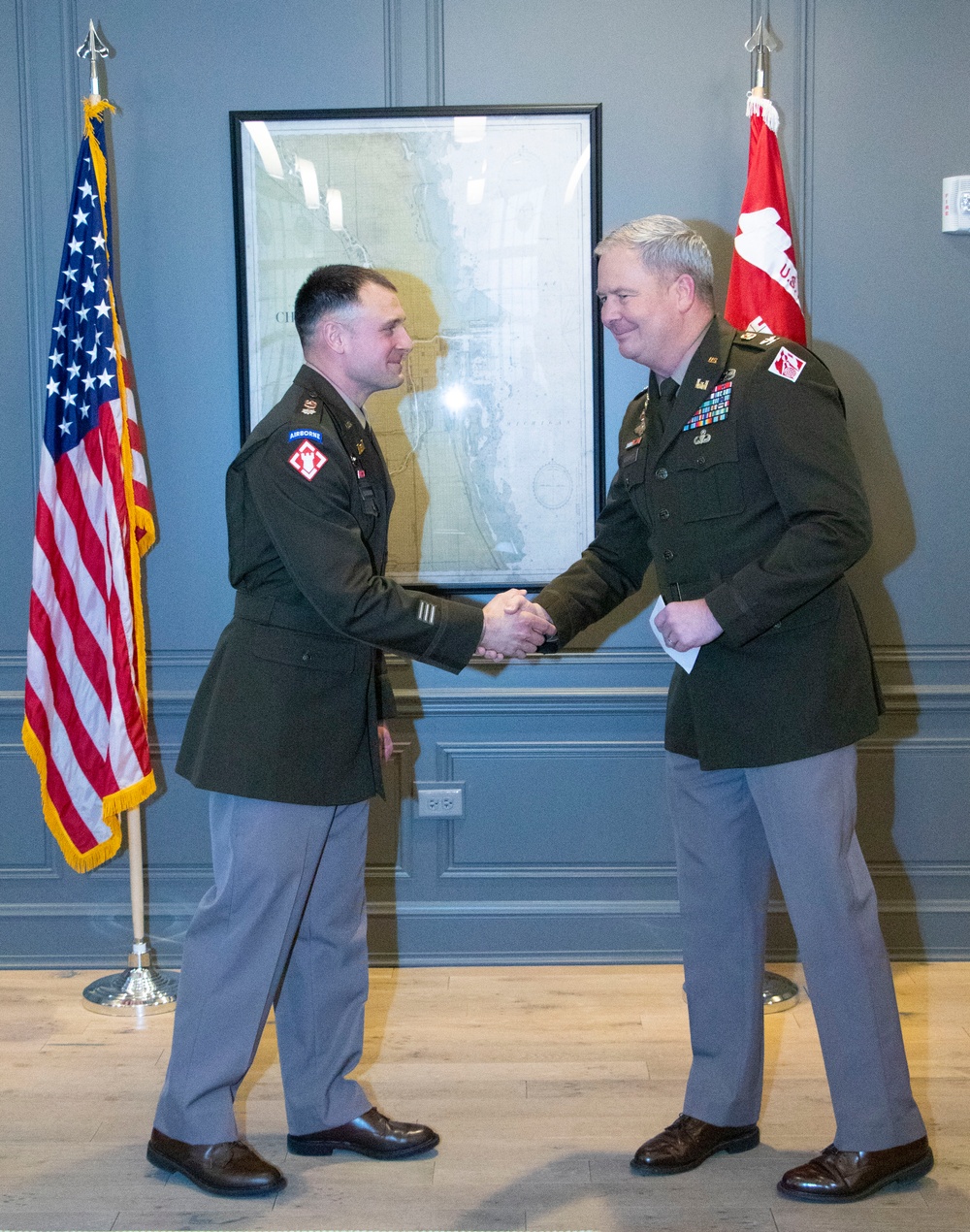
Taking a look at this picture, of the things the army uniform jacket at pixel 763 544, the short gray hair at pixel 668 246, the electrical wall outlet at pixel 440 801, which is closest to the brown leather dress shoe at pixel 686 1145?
the army uniform jacket at pixel 763 544

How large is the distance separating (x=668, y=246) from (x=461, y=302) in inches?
50.3

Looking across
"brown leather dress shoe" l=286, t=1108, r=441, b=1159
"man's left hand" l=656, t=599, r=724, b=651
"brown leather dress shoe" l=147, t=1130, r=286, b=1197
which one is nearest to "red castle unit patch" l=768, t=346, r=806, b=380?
"man's left hand" l=656, t=599, r=724, b=651

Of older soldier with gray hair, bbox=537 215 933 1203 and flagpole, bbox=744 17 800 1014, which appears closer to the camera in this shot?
older soldier with gray hair, bbox=537 215 933 1203

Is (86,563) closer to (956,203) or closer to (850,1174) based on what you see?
(850,1174)

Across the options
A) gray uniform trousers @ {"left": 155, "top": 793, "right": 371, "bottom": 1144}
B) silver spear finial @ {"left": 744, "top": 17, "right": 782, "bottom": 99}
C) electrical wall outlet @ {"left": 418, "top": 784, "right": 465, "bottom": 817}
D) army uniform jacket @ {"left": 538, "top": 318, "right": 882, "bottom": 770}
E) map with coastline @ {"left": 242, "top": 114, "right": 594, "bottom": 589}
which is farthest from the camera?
electrical wall outlet @ {"left": 418, "top": 784, "right": 465, "bottom": 817}

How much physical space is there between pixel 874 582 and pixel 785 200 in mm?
1058

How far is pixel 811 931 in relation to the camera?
2.22 metres

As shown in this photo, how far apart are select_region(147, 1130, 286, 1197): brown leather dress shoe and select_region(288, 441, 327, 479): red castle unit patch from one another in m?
1.23

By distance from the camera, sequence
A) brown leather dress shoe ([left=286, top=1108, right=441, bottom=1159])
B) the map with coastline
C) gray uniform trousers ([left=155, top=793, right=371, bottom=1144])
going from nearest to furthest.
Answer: gray uniform trousers ([left=155, top=793, right=371, bottom=1144]) < brown leather dress shoe ([left=286, top=1108, right=441, bottom=1159]) < the map with coastline

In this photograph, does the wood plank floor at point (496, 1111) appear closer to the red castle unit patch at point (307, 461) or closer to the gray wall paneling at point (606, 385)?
the gray wall paneling at point (606, 385)

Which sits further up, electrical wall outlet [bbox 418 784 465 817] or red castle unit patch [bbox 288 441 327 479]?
red castle unit patch [bbox 288 441 327 479]

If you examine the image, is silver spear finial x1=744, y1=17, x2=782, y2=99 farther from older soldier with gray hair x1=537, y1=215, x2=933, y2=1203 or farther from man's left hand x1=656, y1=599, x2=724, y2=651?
man's left hand x1=656, y1=599, x2=724, y2=651

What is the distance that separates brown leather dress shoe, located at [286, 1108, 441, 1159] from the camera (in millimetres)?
2441

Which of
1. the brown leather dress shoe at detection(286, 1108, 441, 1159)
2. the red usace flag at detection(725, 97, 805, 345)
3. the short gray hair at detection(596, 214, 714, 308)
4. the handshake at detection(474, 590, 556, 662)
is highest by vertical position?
the red usace flag at detection(725, 97, 805, 345)
